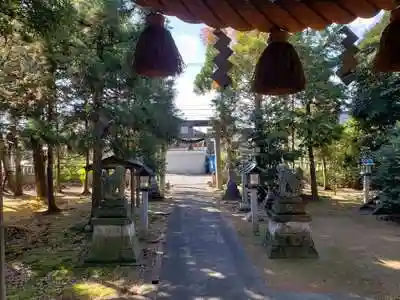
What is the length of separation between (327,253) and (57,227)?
604 cm

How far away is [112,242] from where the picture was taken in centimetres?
659

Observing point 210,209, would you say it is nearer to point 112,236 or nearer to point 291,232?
point 291,232

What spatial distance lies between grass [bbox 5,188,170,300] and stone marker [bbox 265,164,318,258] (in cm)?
203

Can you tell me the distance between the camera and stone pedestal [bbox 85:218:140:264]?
6516mm

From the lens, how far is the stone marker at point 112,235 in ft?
21.4

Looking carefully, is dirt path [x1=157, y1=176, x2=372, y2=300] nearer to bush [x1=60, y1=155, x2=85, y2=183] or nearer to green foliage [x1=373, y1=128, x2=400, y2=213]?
green foliage [x1=373, y1=128, x2=400, y2=213]

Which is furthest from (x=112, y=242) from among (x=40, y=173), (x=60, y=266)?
(x=40, y=173)

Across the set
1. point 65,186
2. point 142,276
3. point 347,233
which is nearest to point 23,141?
point 142,276

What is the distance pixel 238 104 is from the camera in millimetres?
14125

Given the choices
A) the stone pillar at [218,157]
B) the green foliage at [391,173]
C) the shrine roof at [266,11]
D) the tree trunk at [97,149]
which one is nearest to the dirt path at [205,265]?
the tree trunk at [97,149]

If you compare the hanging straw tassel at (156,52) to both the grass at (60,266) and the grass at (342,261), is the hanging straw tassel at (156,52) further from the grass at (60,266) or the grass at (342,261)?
the grass at (342,261)

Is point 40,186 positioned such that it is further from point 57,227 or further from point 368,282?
point 368,282

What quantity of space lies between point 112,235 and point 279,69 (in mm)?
5525

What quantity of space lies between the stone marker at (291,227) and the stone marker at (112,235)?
88.2 inches
